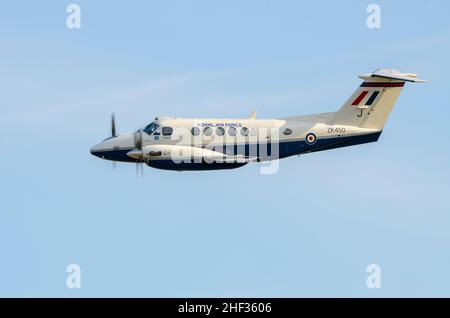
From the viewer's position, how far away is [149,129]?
69.1 metres

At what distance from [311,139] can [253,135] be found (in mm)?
3540

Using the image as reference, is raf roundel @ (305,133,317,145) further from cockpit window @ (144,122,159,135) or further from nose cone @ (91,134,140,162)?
nose cone @ (91,134,140,162)

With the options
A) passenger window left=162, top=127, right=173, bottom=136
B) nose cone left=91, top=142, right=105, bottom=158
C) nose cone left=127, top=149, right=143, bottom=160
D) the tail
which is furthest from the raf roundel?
nose cone left=91, top=142, right=105, bottom=158

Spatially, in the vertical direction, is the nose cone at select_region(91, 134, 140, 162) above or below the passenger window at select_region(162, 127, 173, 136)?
below

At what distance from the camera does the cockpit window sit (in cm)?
6900

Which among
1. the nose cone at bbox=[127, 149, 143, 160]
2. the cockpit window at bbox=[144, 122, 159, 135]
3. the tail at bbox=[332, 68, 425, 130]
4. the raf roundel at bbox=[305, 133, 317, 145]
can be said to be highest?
the tail at bbox=[332, 68, 425, 130]

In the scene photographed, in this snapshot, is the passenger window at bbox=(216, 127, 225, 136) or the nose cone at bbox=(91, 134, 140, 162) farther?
the nose cone at bbox=(91, 134, 140, 162)

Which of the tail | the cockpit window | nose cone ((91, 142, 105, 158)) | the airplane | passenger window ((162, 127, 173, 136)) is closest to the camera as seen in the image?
the airplane

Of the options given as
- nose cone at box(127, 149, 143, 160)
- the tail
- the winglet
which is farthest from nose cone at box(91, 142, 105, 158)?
the winglet

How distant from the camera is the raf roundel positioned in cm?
6938

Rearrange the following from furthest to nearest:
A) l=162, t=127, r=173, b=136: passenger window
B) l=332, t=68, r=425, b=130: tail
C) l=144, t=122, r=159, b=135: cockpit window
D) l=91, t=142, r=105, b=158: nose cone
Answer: l=332, t=68, r=425, b=130: tail, l=91, t=142, r=105, b=158: nose cone, l=144, t=122, r=159, b=135: cockpit window, l=162, t=127, r=173, b=136: passenger window

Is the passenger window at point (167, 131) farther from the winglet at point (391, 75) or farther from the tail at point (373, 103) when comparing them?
the winglet at point (391, 75)
